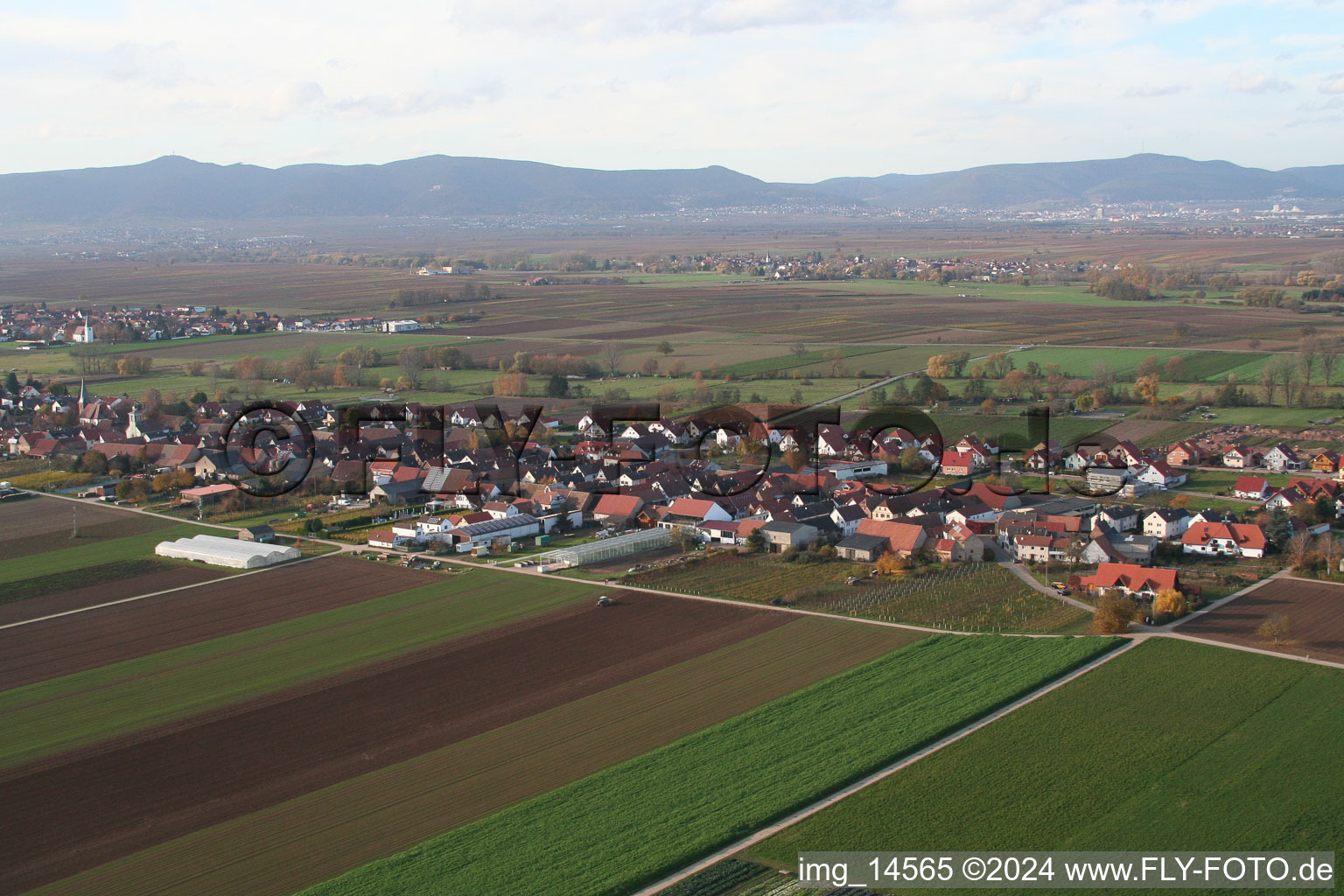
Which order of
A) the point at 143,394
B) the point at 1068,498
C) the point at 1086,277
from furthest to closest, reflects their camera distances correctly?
1. the point at 1086,277
2. the point at 143,394
3. the point at 1068,498

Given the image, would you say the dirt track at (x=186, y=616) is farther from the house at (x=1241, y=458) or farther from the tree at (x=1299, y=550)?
the house at (x=1241, y=458)

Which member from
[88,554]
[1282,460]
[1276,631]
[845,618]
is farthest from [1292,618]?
[88,554]

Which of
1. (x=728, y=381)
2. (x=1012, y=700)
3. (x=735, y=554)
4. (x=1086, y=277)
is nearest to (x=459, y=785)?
(x=1012, y=700)

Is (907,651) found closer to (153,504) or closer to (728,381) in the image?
(153,504)

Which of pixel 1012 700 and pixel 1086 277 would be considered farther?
pixel 1086 277

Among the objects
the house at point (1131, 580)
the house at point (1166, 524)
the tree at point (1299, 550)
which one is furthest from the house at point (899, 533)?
the tree at point (1299, 550)

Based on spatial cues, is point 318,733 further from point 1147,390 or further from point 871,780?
point 1147,390

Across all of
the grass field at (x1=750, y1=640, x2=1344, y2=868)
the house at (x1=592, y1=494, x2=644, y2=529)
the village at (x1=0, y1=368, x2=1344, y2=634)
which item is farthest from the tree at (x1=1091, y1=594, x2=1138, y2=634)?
the house at (x1=592, y1=494, x2=644, y2=529)
